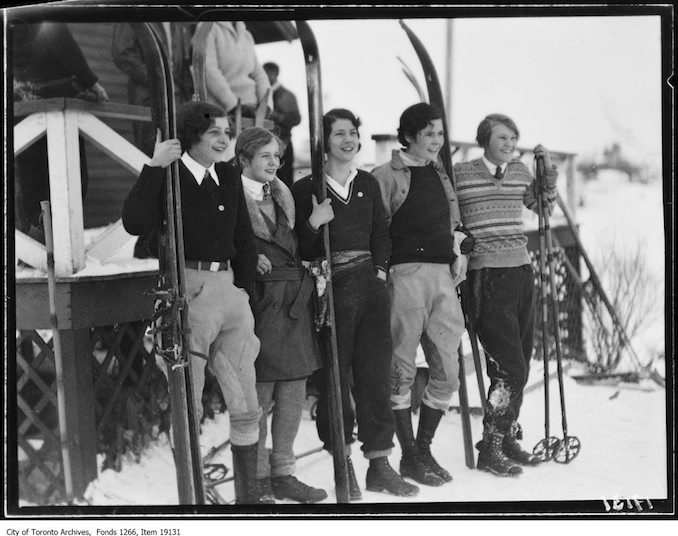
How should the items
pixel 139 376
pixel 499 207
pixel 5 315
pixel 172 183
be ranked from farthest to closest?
pixel 139 376, pixel 499 207, pixel 5 315, pixel 172 183

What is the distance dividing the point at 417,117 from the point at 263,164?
0.83 meters

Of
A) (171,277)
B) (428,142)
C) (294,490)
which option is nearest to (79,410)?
(171,277)

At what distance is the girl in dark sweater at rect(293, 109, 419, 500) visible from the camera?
373cm

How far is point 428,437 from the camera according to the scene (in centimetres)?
389

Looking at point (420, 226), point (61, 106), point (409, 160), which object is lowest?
point (420, 226)

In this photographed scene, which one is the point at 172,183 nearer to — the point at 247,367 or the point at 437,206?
the point at 247,367

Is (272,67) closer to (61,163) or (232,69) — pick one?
(232,69)

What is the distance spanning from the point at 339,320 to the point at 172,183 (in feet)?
3.45

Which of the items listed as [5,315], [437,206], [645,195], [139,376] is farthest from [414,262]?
[5,315]

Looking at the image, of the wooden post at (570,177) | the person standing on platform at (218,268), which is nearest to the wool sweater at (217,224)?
the person standing on platform at (218,268)

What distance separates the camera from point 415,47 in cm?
384

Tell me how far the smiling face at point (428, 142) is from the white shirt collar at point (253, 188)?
81cm

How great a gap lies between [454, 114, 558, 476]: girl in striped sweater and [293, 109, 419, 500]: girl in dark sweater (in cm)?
50

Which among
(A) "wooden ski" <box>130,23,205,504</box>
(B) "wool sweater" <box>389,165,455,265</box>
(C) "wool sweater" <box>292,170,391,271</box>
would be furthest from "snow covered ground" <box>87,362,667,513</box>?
(C) "wool sweater" <box>292,170,391,271</box>
